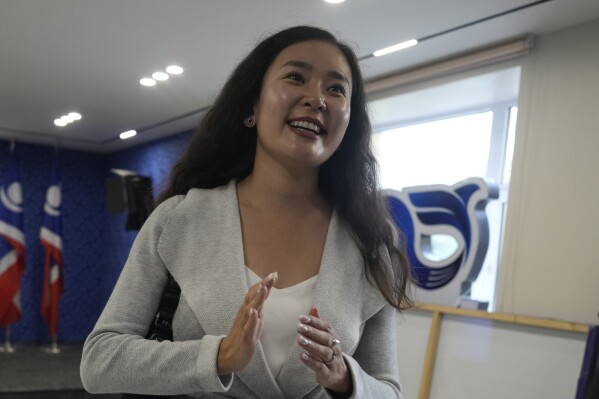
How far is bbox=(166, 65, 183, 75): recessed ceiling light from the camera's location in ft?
16.2

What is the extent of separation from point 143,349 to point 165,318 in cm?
8

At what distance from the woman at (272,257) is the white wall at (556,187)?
2.58 metres

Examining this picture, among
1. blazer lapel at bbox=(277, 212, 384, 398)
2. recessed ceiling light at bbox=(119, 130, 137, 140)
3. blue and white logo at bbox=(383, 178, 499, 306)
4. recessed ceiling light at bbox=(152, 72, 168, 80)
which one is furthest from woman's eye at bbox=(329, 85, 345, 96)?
recessed ceiling light at bbox=(119, 130, 137, 140)

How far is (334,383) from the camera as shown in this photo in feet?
3.04

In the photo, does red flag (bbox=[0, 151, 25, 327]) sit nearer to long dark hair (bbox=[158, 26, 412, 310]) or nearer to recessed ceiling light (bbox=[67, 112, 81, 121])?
recessed ceiling light (bbox=[67, 112, 81, 121])

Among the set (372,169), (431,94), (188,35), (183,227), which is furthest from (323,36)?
(431,94)

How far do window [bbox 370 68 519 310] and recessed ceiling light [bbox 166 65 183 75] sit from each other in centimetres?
154

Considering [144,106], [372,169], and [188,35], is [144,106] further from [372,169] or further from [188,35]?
[372,169]

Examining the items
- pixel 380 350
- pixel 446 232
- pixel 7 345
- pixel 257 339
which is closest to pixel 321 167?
pixel 380 350

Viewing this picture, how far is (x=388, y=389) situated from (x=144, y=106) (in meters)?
5.63

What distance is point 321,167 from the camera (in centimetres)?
127

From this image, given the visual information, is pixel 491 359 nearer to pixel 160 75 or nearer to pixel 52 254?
pixel 160 75

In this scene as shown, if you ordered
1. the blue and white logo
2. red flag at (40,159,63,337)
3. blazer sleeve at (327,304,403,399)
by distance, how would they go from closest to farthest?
blazer sleeve at (327,304,403,399), the blue and white logo, red flag at (40,159,63,337)

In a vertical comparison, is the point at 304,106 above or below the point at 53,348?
above
